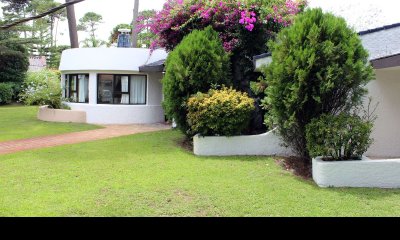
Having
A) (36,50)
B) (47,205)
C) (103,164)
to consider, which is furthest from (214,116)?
(36,50)

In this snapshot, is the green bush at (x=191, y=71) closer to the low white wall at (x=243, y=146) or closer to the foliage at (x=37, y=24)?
the low white wall at (x=243, y=146)

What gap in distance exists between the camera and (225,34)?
36.9 feet

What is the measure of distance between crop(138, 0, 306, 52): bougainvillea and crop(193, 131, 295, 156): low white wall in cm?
309

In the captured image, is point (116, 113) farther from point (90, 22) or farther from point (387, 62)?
point (90, 22)

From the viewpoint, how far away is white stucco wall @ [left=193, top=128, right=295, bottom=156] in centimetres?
909

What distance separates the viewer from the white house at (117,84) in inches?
635

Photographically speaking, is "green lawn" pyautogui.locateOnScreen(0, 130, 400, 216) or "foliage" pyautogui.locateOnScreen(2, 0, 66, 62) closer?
"green lawn" pyautogui.locateOnScreen(0, 130, 400, 216)

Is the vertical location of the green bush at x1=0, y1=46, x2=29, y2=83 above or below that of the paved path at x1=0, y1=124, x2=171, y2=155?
above

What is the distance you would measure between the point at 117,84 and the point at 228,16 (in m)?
7.22

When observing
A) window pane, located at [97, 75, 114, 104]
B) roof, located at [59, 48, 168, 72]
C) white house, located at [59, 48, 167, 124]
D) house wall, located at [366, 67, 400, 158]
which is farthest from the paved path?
house wall, located at [366, 67, 400, 158]

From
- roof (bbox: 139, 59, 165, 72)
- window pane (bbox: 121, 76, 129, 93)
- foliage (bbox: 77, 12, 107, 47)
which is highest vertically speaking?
foliage (bbox: 77, 12, 107, 47)

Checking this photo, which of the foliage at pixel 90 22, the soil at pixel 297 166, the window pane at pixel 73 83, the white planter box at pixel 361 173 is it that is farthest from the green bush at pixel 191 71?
the foliage at pixel 90 22

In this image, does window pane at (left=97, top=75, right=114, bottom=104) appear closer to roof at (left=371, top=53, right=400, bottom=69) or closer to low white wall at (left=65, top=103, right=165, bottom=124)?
low white wall at (left=65, top=103, right=165, bottom=124)

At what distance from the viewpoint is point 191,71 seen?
9.73 meters
